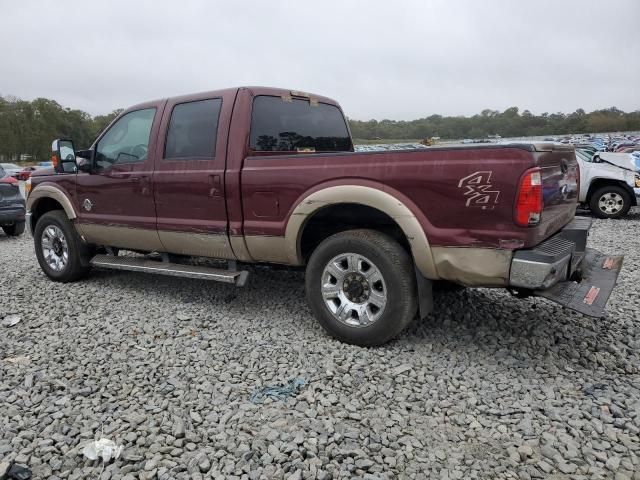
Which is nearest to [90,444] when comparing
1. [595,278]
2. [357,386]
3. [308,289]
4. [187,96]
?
[357,386]

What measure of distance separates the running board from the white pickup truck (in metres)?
8.94

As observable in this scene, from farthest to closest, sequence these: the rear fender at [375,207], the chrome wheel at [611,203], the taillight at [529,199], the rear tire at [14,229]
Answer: the chrome wheel at [611,203] → the rear tire at [14,229] → the rear fender at [375,207] → the taillight at [529,199]

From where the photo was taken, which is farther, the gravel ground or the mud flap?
the mud flap

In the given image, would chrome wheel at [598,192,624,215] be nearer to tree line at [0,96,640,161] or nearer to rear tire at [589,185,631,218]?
rear tire at [589,185,631,218]

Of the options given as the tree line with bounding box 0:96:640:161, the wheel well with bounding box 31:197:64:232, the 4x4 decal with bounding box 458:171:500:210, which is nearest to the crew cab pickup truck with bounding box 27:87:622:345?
the 4x4 decal with bounding box 458:171:500:210

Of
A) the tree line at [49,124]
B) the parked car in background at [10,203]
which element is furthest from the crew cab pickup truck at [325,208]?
the tree line at [49,124]

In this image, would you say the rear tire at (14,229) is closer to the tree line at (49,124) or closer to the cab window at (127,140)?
the cab window at (127,140)

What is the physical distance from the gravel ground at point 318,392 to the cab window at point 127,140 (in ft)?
5.01

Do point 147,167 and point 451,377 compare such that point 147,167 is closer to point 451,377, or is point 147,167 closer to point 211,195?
point 211,195

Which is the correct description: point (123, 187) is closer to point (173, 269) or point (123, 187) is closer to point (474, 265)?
point (173, 269)

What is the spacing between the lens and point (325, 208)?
367 cm

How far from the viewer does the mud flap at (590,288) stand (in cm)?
304

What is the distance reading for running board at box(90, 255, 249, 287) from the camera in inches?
165

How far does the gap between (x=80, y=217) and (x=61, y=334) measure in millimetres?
1748
